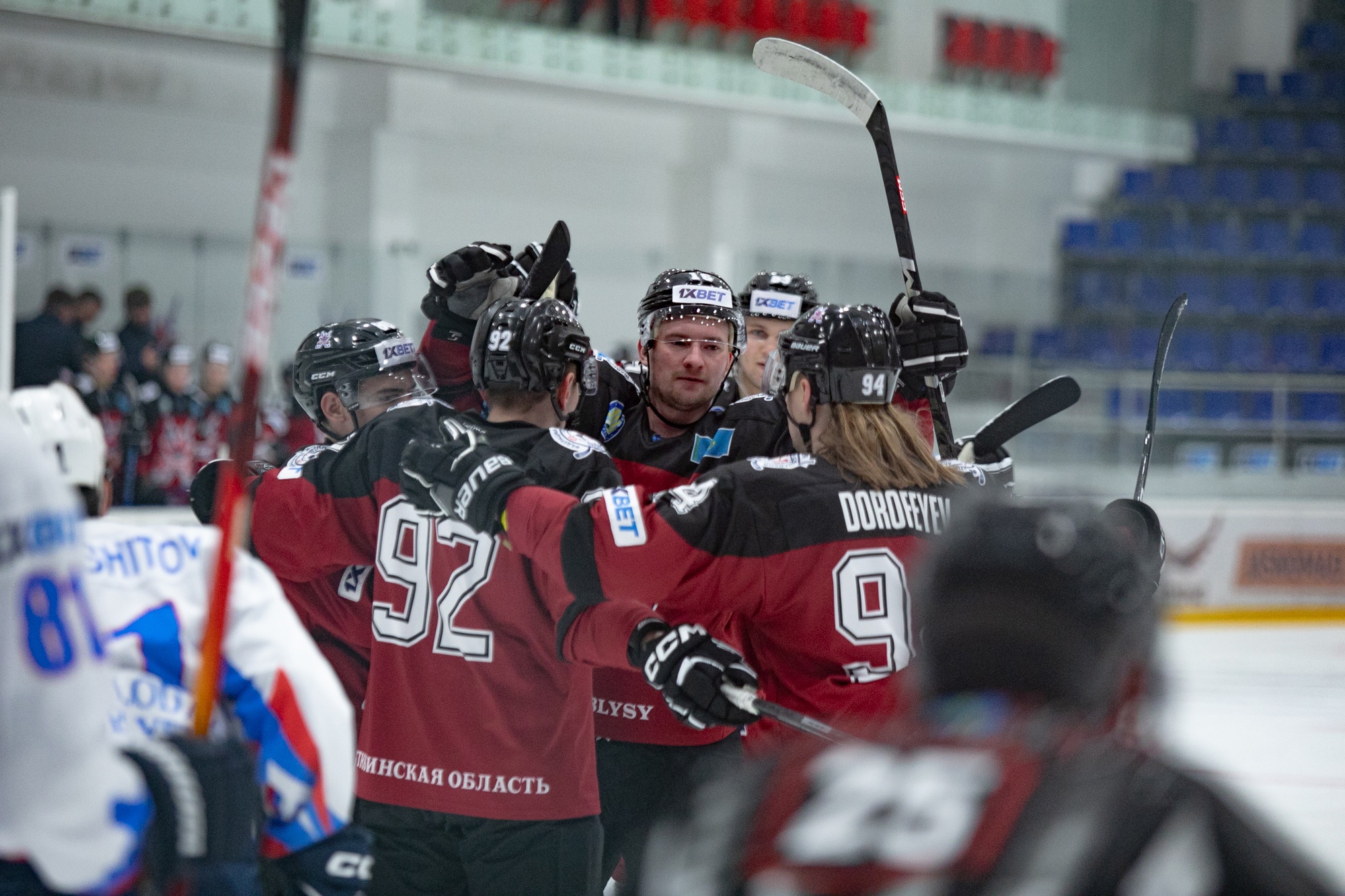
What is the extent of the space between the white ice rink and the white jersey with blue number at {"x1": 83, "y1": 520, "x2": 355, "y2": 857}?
2550 mm

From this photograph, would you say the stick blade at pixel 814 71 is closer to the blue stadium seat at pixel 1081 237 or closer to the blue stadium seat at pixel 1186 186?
the blue stadium seat at pixel 1081 237

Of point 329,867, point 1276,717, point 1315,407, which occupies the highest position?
point 1315,407

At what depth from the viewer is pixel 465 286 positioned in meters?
3.05

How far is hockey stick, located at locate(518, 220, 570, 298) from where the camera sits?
2.98m

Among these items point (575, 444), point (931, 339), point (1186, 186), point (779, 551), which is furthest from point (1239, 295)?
point (779, 551)

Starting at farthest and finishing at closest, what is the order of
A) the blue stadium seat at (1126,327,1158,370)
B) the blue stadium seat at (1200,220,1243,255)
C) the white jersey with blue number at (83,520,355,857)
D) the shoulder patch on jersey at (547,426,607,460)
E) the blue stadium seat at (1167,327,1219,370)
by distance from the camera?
the blue stadium seat at (1200,220,1243,255) < the blue stadium seat at (1167,327,1219,370) < the blue stadium seat at (1126,327,1158,370) < the shoulder patch on jersey at (547,426,607,460) < the white jersey with blue number at (83,520,355,857)

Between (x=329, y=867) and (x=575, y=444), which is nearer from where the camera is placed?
(x=329, y=867)

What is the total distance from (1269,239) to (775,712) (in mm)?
13348

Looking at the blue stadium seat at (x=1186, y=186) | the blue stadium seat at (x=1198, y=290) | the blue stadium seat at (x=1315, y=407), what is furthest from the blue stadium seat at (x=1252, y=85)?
the blue stadium seat at (x=1315, y=407)

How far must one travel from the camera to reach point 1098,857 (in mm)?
880

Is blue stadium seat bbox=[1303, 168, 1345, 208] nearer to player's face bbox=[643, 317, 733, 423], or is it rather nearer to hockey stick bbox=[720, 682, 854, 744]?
player's face bbox=[643, 317, 733, 423]

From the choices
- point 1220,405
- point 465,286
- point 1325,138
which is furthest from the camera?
point 1325,138

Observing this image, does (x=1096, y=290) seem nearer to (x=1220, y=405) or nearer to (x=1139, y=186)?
(x=1139, y=186)

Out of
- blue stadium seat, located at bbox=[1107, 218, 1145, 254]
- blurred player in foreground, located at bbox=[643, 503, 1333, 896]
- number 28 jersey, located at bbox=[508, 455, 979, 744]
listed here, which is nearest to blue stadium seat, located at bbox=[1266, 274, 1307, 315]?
blue stadium seat, located at bbox=[1107, 218, 1145, 254]
